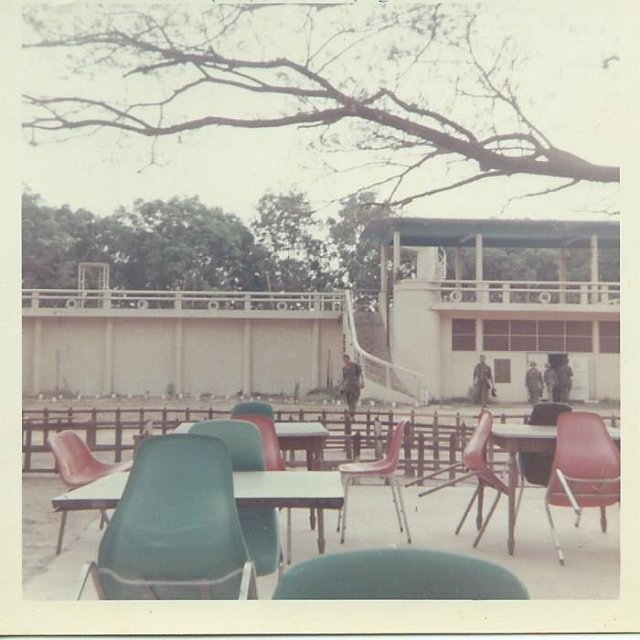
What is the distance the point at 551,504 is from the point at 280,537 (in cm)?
157

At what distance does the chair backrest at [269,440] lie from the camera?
168 inches

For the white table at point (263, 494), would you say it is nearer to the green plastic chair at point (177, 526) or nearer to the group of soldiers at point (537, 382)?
the green plastic chair at point (177, 526)

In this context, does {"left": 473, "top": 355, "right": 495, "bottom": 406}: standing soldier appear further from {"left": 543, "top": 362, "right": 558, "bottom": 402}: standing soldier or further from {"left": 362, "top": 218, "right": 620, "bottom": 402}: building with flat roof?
{"left": 543, "top": 362, "right": 558, "bottom": 402}: standing soldier

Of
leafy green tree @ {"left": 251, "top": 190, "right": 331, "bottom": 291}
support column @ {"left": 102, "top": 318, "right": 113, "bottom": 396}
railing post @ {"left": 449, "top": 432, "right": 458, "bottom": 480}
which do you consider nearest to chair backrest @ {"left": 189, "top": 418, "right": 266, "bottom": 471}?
support column @ {"left": 102, "top": 318, "right": 113, "bottom": 396}

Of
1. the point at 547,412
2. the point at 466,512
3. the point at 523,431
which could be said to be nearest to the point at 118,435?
the point at 466,512

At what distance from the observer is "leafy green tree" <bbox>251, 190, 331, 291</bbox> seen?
158 inches

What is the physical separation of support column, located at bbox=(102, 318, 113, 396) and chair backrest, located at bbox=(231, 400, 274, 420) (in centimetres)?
62

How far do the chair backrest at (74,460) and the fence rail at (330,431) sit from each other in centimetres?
4

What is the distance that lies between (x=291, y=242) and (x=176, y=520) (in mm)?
1569

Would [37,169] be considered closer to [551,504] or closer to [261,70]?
[261,70]

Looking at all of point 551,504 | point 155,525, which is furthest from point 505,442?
point 155,525

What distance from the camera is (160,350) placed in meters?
4.10

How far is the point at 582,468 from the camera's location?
4.57 metres

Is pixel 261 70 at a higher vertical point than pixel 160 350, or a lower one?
higher
